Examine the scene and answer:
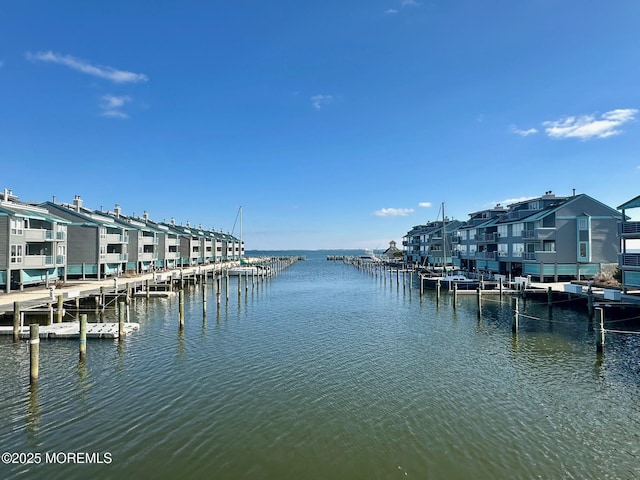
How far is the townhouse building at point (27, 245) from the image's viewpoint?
3991 centimetres

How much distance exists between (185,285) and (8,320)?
38.2 meters

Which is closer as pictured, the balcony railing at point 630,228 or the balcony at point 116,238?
the balcony railing at point 630,228

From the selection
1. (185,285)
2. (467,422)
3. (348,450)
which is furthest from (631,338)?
(185,285)

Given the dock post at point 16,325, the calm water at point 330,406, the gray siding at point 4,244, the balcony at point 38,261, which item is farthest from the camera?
the balcony at point 38,261

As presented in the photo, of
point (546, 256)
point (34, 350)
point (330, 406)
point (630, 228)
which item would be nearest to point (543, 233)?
point (546, 256)

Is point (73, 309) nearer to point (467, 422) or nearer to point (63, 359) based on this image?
point (63, 359)

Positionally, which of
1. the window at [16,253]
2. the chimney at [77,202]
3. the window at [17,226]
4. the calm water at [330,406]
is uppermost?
the chimney at [77,202]

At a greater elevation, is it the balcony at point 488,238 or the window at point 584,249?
the balcony at point 488,238

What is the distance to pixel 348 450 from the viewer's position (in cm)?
1388

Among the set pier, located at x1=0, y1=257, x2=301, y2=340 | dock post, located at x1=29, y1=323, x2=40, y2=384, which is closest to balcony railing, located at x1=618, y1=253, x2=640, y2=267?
pier, located at x1=0, y1=257, x2=301, y2=340

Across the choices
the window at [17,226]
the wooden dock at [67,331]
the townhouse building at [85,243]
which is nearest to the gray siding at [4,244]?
the window at [17,226]

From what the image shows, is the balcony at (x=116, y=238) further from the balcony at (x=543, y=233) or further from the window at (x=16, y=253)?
the balcony at (x=543, y=233)

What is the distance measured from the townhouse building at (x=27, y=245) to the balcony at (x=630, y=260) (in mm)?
61775

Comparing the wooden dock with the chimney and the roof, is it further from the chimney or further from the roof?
the roof
